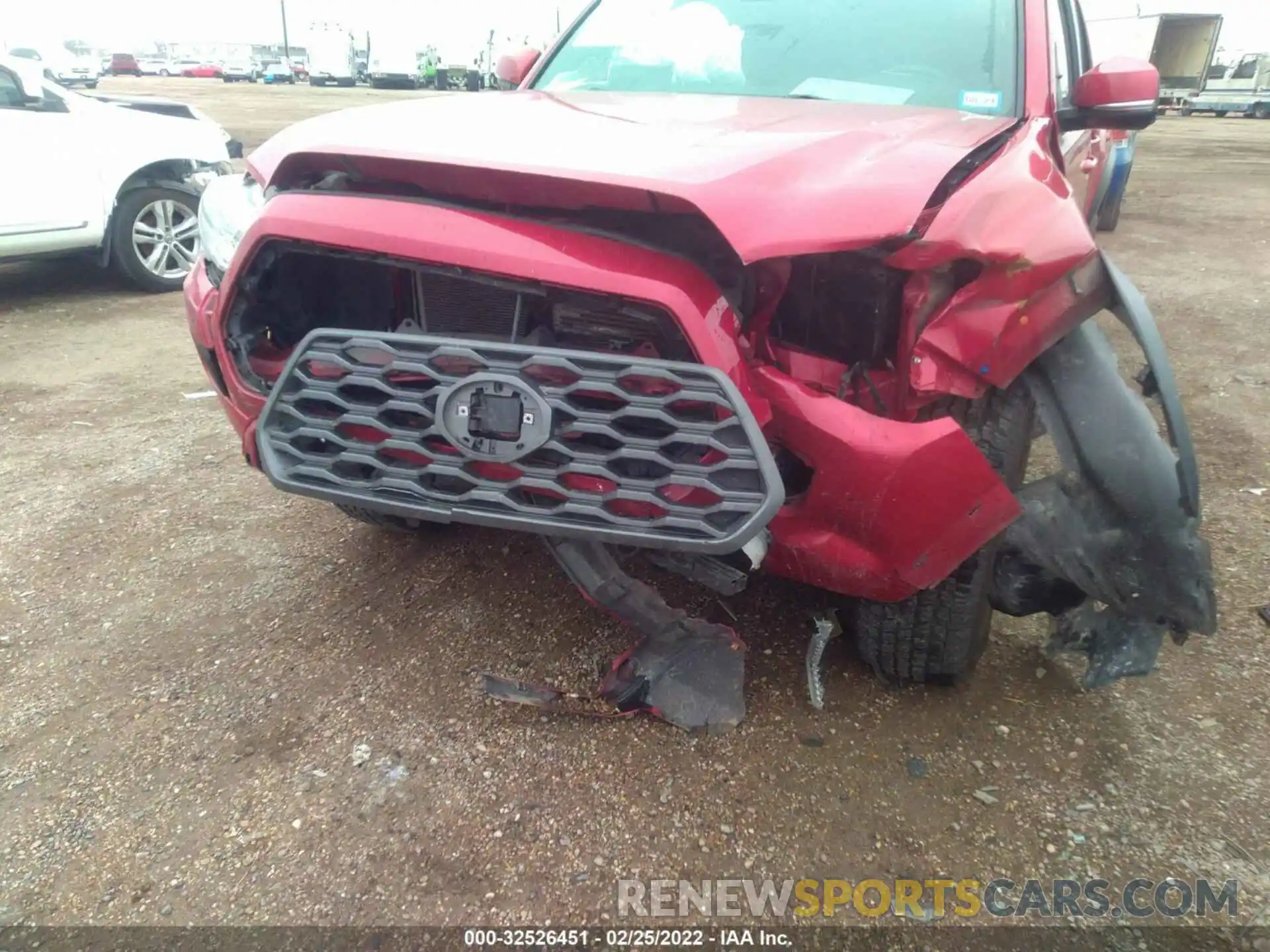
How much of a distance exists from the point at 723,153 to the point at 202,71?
210 ft

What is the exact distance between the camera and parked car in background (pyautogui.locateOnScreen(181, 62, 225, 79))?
174 feet

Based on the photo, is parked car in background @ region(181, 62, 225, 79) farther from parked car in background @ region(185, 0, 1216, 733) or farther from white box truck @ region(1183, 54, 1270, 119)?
parked car in background @ region(185, 0, 1216, 733)

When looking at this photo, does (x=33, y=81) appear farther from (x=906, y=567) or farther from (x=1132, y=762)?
(x=1132, y=762)

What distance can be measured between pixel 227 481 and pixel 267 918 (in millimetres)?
2072

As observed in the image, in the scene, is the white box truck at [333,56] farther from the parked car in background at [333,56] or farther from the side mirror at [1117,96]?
the side mirror at [1117,96]

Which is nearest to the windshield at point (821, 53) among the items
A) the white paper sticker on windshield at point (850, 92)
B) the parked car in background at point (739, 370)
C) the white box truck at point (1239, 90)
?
the white paper sticker on windshield at point (850, 92)

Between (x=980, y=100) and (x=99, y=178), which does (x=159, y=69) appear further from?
(x=980, y=100)

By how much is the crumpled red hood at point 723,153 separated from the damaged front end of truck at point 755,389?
0.05 ft

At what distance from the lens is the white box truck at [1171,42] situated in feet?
57.9

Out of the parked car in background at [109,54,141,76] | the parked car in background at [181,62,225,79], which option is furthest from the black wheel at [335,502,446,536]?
the parked car in background at [181,62,225,79]

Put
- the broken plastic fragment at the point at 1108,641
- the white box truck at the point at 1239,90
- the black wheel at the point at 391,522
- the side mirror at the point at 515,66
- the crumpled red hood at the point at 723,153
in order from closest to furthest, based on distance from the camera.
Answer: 1. the crumpled red hood at the point at 723,153
2. the broken plastic fragment at the point at 1108,641
3. the black wheel at the point at 391,522
4. the side mirror at the point at 515,66
5. the white box truck at the point at 1239,90

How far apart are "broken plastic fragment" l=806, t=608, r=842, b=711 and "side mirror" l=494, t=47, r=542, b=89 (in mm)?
2353

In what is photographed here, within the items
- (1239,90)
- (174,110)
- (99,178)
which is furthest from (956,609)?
(1239,90)

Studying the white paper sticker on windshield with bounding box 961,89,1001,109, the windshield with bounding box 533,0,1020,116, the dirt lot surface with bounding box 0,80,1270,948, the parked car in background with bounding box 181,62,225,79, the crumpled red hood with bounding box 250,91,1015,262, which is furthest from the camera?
the parked car in background with bounding box 181,62,225,79
